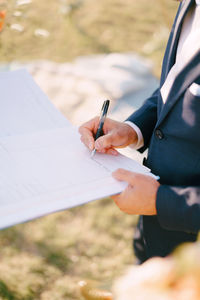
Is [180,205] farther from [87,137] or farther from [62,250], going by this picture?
[62,250]

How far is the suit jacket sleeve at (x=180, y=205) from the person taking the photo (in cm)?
88

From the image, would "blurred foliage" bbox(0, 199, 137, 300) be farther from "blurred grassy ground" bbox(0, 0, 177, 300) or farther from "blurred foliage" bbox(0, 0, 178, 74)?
"blurred foliage" bbox(0, 0, 178, 74)

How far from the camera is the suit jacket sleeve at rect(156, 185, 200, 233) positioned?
879 millimetres

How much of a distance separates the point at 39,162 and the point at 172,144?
1.33 feet

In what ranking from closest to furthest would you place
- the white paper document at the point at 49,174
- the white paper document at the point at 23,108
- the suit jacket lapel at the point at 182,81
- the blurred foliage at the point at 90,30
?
the white paper document at the point at 49,174 < the suit jacket lapel at the point at 182,81 < the white paper document at the point at 23,108 < the blurred foliage at the point at 90,30

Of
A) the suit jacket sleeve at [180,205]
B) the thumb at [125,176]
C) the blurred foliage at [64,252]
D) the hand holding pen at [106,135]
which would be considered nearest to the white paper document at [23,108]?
the hand holding pen at [106,135]

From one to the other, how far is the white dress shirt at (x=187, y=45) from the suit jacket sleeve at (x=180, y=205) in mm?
278

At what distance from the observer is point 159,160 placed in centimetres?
109

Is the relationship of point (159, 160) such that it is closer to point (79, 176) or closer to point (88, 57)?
point (79, 176)

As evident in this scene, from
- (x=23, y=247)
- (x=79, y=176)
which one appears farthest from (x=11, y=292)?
(x=79, y=176)

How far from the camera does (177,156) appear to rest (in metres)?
1.04

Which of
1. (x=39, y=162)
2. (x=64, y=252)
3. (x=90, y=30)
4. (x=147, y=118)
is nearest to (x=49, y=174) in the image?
(x=39, y=162)

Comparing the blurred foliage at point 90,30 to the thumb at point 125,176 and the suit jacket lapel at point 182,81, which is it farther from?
the thumb at point 125,176

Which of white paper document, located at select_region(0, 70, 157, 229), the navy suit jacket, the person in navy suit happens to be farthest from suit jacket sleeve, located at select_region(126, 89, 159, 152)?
white paper document, located at select_region(0, 70, 157, 229)
